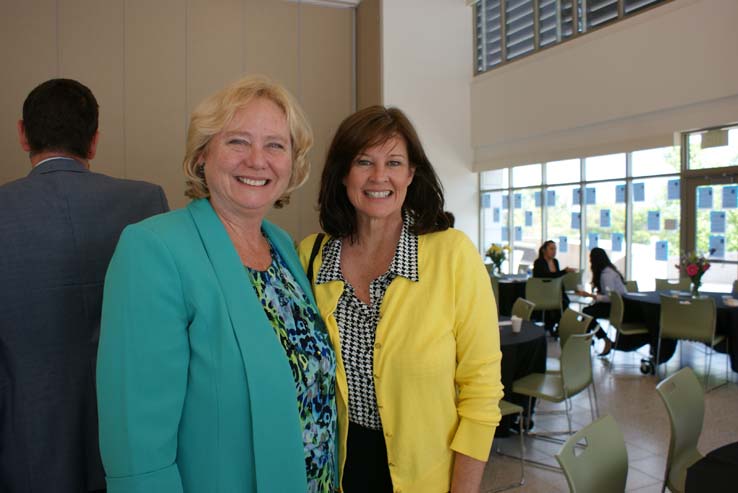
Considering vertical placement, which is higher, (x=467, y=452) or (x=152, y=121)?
(x=152, y=121)

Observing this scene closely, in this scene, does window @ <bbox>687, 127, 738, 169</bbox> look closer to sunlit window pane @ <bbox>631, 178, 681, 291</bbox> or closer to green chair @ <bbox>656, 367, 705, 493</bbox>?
sunlit window pane @ <bbox>631, 178, 681, 291</bbox>

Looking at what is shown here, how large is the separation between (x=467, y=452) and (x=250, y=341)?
2.39 ft

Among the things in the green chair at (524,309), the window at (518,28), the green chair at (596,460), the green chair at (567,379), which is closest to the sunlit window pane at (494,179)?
the window at (518,28)

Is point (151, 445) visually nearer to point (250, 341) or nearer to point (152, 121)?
point (250, 341)

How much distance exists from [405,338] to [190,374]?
1.95 feet

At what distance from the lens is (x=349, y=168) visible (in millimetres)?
1676

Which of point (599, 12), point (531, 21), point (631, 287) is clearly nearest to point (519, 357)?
point (631, 287)

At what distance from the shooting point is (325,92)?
9703mm

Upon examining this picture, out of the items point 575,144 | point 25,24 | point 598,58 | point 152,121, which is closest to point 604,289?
point 575,144

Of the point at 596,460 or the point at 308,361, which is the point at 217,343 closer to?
the point at 308,361

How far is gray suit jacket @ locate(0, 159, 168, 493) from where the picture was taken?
1476 mm

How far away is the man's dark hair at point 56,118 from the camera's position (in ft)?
5.18

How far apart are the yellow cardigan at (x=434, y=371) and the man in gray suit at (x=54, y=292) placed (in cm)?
71

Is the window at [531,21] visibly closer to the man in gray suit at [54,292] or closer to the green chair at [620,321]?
the green chair at [620,321]
